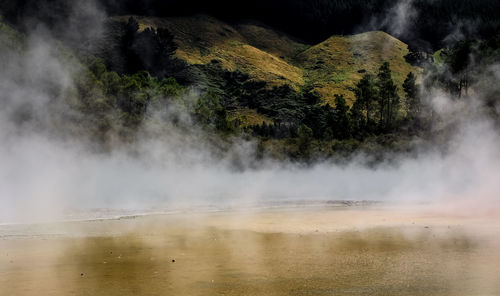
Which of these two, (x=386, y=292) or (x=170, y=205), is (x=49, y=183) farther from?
(x=386, y=292)

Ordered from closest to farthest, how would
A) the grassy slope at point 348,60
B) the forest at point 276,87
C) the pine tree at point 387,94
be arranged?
the forest at point 276,87 → the pine tree at point 387,94 → the grassy slope at point 348,60

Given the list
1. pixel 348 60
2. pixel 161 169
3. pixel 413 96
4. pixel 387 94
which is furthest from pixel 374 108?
pixel 348 60

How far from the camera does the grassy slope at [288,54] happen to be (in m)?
97.5

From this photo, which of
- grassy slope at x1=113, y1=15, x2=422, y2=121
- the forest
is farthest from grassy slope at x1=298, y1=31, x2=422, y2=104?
the forest

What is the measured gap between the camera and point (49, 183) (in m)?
20.5

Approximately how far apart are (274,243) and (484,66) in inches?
1445

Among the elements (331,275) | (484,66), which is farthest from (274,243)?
(484,66)

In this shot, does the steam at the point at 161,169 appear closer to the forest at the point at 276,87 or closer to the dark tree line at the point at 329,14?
the forest at the point at 276,87

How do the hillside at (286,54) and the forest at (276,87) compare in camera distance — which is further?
the hillside at (286,54)

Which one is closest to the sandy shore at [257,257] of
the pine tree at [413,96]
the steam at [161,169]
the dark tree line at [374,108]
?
the steam at [161,169]

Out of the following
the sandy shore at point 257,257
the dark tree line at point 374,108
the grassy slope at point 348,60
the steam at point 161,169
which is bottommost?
the sandy shore at point 257,257

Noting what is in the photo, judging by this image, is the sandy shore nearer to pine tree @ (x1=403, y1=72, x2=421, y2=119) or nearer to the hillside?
pine tree @ (x1=403, y1=72, x2=421, y2=119)

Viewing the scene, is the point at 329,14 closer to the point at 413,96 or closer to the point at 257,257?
the point at 413,96

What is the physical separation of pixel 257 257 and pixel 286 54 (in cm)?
11434
